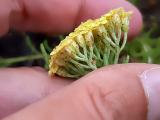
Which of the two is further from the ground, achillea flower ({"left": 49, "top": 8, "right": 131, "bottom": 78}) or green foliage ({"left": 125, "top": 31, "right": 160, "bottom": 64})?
achillea flower ({"left": 49, "top": 8, "right": 131, "bottom": 78})

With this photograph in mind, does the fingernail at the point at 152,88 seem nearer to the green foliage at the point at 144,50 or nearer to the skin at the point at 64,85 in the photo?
the skin at the point at 64,85

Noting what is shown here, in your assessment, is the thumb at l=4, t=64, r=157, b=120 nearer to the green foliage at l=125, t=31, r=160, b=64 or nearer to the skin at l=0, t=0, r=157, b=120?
the skin at l=0, t=0, r=157, b=120

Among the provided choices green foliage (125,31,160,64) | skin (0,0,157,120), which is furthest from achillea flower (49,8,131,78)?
green foliage (125,31,160,64)

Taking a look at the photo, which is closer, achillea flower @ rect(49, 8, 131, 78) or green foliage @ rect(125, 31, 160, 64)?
achillea flower @ rect(49, 8, 131, 78)

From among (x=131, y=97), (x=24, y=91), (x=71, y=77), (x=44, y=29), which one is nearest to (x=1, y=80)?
(x=24, y=91)

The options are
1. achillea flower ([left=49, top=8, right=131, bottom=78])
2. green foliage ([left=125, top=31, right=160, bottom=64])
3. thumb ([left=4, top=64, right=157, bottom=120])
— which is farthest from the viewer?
green foliage ([left=125, top=31, right=160, bottom=64])

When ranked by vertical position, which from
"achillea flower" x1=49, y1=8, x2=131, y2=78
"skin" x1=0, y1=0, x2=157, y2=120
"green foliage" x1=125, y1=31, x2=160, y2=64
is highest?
"achillea flower" x1=49, y1=8, x2=131, y2=78

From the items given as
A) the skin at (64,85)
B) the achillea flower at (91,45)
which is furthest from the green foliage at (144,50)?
the achillea flower at (91,45)
